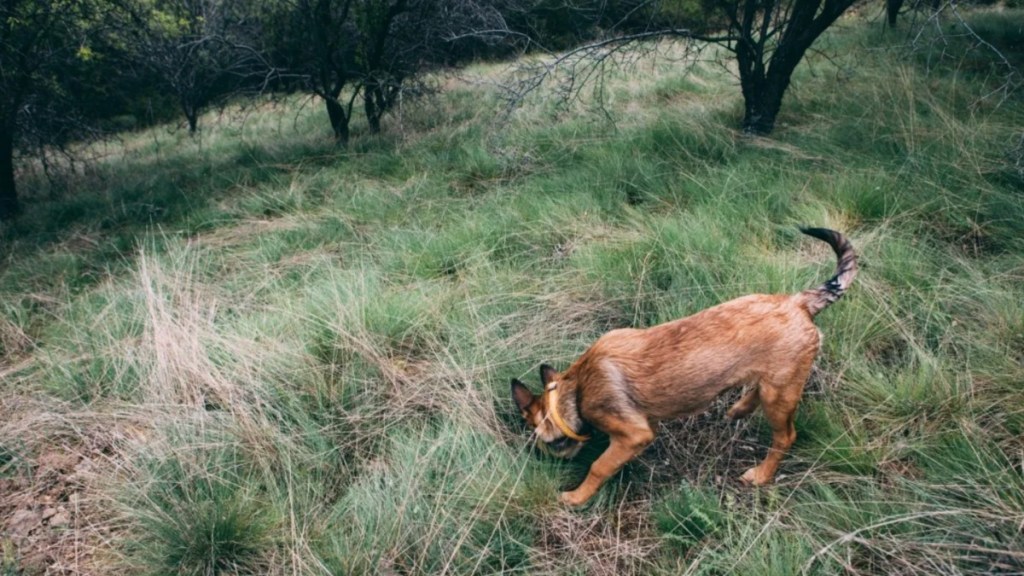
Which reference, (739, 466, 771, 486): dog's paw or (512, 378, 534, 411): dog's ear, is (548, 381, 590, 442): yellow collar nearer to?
(512, 378, 534, 411): dog's ear

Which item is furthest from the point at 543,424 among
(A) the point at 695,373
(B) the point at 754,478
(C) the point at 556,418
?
(B) the point at 754,478

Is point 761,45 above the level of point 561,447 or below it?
above

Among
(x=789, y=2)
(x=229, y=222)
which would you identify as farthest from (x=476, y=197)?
(x=789, y=2)

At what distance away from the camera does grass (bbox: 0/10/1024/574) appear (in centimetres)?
224

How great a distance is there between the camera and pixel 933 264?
3.37 metres

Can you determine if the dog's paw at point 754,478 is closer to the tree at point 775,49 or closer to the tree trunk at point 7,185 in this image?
the tree at point 775,49

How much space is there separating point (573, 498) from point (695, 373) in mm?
782

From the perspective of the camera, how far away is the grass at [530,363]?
2240mm

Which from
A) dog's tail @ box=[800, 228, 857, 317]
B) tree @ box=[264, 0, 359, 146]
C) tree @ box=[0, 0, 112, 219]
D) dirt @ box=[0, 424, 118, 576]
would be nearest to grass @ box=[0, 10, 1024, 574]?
dirt @ box=[0, 424, 118, 576]

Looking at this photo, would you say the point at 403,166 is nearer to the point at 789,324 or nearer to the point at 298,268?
the point at 298,268

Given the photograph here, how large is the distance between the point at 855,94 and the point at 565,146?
3555mm

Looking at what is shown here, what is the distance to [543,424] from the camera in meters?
2.61

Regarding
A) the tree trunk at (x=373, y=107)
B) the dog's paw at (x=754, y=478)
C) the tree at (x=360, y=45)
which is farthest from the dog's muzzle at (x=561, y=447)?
the tree trunk at (x=373, y=107)

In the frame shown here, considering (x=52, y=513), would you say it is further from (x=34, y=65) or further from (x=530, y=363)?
(x=34, y=65)
